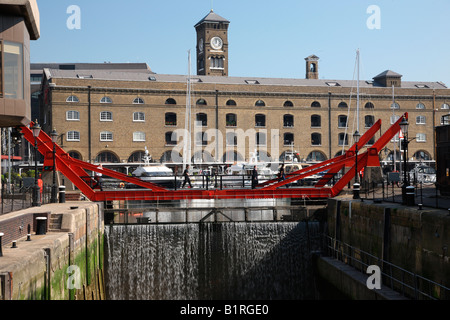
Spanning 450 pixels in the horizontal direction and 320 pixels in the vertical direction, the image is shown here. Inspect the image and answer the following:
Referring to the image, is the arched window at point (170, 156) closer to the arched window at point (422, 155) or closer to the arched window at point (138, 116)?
the arched window at point (138, 116)

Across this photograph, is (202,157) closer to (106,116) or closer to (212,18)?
(106,116)

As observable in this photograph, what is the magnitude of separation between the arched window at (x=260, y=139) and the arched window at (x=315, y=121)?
659cm

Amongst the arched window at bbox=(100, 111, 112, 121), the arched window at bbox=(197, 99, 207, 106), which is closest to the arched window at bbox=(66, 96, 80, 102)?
the arched window at bbox=(100, 111, 112, 121)

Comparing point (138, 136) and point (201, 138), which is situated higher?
point (138, 136)

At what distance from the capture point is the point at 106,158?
6981cm

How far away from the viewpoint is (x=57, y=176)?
27.5 m

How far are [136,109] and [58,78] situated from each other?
9.30m

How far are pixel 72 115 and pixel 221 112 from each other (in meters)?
17.3

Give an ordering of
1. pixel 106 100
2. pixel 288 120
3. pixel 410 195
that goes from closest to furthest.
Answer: pixel 410 195 < pixel 106 100 < pixel 288 120

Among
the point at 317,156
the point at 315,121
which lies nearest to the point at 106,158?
the point at 317,156

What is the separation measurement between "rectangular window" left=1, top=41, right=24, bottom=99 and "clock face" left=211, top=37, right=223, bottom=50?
2836 inches

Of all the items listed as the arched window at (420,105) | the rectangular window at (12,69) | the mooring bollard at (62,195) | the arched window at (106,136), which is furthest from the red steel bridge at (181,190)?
the arched window at (420,105)

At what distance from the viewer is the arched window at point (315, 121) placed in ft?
249
